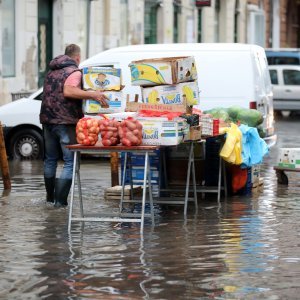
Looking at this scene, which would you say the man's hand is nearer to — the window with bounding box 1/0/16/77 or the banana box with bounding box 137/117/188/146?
the banana box with bounding box 137/117/188/146

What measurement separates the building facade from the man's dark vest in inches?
521

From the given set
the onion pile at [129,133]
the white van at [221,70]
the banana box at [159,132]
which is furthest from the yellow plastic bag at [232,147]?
the white van at [221,70]

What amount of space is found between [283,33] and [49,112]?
49.6m

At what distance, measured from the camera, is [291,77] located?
125 feet

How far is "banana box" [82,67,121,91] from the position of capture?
13.2 metres

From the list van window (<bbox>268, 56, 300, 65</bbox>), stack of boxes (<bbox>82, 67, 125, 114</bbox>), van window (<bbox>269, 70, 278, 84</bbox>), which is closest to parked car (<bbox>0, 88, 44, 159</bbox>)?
stack of boxes (<bbox>82, 67, 125, 114</bbox>)

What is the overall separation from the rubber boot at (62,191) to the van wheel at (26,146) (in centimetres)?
753

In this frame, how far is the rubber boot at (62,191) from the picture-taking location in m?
14.0

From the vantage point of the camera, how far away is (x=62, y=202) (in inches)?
556

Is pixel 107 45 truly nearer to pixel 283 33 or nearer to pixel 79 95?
pixel 79 95

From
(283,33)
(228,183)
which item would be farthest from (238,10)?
(228,183)

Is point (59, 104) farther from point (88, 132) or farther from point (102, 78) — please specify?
point (88, 132)

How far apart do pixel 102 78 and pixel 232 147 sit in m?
2.05

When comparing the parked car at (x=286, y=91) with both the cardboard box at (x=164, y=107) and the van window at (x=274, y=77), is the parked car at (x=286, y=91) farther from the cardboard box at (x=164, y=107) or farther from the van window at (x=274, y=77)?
the cardboard box at (x=164, y=107)
